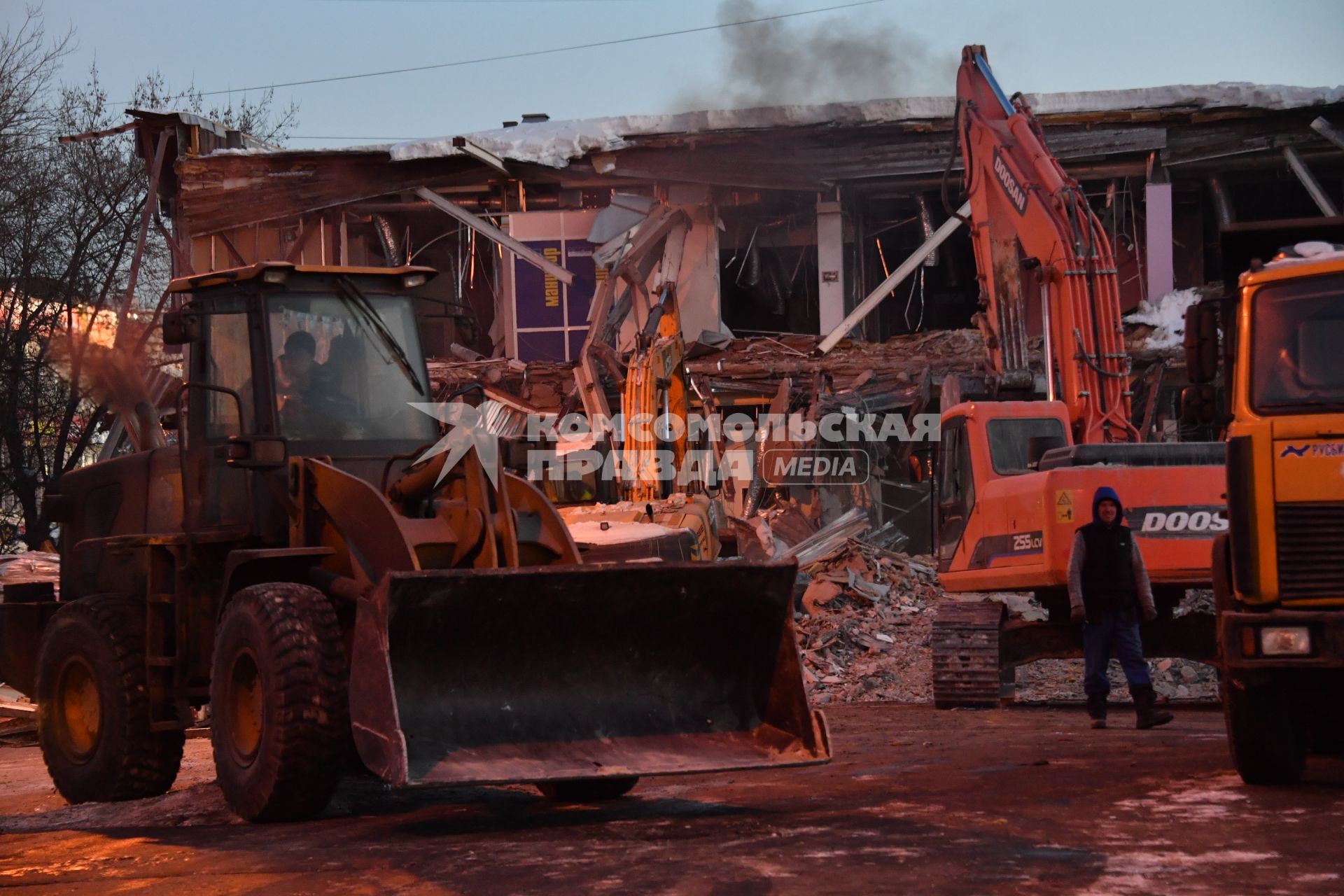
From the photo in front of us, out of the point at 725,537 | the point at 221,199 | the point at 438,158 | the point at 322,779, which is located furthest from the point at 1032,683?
the point at 221,199

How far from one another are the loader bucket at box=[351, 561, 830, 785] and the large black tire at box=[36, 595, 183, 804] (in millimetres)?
2413

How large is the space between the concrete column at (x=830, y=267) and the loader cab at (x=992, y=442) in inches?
450

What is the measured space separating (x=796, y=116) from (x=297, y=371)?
1765 centimetres

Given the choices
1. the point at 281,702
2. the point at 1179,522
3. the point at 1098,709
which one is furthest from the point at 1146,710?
the point at 281,702

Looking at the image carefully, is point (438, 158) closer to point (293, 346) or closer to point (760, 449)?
point (760, 449)

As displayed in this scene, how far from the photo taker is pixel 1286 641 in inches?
302

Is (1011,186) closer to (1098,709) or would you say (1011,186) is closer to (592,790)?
(1098,709)

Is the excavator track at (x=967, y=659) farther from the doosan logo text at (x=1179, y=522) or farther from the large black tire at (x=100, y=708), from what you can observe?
the large black tire at (x=100, y=708)

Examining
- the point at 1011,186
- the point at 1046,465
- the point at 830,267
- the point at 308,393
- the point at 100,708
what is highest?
the point at 830,267

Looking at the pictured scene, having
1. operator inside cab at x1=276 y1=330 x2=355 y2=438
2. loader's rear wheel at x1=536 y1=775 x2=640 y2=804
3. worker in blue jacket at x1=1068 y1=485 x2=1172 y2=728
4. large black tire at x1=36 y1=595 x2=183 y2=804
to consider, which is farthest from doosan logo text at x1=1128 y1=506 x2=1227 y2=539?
large black tire at x1=36 y1=595 x2=183 y2=804

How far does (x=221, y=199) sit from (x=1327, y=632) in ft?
73.9

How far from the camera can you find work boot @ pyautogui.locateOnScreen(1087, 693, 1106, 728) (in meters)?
12.0

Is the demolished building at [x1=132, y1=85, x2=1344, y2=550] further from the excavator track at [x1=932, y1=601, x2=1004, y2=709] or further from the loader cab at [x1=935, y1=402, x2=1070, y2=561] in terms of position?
the excavator track at [x1=932, y1=601, x2=1004, y2=709]

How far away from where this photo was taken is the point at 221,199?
26688 millimetres
